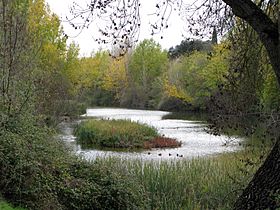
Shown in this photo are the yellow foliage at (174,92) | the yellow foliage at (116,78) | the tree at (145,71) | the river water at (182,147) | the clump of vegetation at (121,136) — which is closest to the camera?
the river water at (182,147)

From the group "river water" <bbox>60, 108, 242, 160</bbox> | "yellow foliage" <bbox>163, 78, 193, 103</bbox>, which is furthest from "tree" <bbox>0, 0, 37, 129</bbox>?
"yellow foliage" <bbox>163, 78, 193, 103</bbox>

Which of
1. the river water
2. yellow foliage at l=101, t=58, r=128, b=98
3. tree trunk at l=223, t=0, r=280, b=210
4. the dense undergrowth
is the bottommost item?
the river water

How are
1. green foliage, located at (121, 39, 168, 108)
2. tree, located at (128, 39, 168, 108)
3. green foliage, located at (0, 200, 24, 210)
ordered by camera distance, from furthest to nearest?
1. green foliage, located at (121, 39, 168, 108)
2. tree, located at (128, 39, 168, 108)
3. green foliage, located at (0, 200, 24, 210)

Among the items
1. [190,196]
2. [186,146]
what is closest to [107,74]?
[186,146]

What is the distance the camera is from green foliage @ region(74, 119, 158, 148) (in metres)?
22.7

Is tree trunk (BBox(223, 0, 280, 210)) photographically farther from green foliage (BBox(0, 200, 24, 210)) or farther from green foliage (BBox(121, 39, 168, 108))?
green foliage (BBox(121, 39, 168, 108))

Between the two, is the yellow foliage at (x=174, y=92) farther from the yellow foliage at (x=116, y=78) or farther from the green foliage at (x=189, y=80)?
the yellow foliage at (x=116, y=78)

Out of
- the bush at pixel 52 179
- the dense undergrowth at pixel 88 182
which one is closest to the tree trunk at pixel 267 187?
the dense undergrowth at pixel 88 182

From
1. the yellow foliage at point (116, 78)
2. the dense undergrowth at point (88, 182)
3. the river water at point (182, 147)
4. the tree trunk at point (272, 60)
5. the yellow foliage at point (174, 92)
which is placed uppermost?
the yellow foliage at point (116, 78)

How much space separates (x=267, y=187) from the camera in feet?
14.9

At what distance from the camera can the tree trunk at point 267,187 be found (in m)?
4.46

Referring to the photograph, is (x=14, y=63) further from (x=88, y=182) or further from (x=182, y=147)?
(x=182, y=147)

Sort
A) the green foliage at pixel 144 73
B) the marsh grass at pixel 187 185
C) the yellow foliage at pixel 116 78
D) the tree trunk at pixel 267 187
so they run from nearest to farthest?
the tree trunk at pixel 267 187
the marsh grass at pixel 187 185
the green foliage at pixel 144 73
the yellow foliage at pixel 116 78

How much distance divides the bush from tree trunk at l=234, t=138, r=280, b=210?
8.76ft
